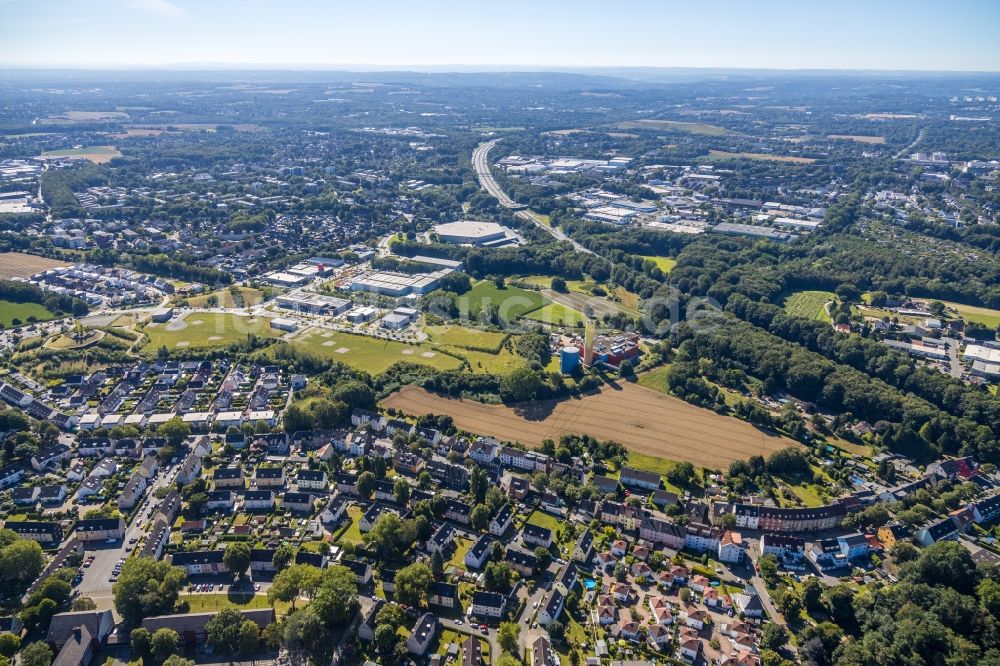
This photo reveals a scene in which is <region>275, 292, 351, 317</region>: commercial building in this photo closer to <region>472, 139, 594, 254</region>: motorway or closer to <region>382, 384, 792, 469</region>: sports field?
<region>382, 384, 792, 469</region>: sports field

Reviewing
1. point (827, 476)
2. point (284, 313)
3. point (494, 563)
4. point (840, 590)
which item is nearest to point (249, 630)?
point (494, 563)

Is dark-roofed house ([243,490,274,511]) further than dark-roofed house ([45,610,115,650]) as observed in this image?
Yes

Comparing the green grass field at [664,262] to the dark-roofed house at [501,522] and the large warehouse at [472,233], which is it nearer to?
the large warehouse at [472,233]

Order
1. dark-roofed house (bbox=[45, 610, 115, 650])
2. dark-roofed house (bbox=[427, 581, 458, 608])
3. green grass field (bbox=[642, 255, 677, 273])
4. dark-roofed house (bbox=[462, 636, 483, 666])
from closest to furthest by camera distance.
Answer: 1. dark-roofed house (bbox=[462, 636, 483, 666])
2. dark-roofed house (bbox=[45, 610, 115, 650])
3. dark-roofed house (bbox=[427, 581, 458, 608])
4. green grass field (bbox=[642, 255, 677, 273])

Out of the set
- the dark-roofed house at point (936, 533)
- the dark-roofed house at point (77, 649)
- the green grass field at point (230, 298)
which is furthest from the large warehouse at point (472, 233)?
the dark-roofed house at point (77, 649)

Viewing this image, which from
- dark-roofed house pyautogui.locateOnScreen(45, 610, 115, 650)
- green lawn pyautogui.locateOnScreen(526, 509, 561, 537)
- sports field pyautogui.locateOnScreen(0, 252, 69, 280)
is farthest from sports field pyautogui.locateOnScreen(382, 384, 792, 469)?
sports field pyautogui.locateOnScreen(0, 252, 69, 280)

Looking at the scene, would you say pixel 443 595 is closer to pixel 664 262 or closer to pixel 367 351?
pixel 367 351

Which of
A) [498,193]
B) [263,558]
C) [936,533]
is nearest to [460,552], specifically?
[263,558]
